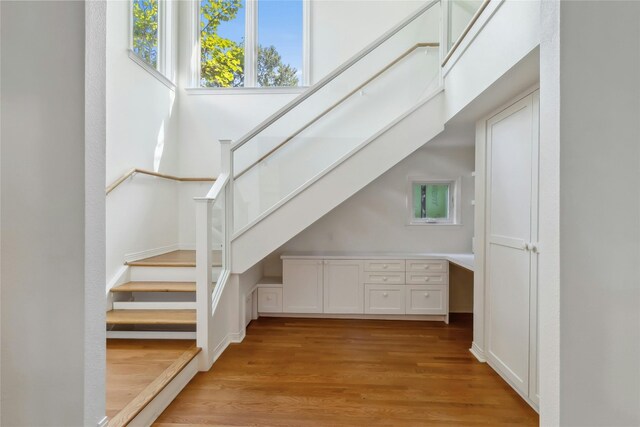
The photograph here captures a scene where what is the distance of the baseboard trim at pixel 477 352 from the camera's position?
8.90 ft

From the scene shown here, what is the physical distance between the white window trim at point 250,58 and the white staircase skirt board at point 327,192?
2009 millimetres

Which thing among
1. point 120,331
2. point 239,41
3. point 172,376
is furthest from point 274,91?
point 172,376

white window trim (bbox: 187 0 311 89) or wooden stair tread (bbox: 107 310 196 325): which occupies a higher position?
white window trim (bbox: 187 0 311 89)

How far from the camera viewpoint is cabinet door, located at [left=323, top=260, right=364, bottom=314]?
374cm

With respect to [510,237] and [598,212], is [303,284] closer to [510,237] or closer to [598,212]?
[510,237]

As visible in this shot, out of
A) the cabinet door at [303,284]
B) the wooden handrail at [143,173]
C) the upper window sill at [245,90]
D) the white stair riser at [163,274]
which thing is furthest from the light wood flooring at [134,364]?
the upper window sill at [245,90]

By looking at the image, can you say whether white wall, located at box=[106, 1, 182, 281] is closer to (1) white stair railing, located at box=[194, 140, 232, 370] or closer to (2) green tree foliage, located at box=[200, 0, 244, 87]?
Answer: (2) green tree foliage, located at box=[200, 0, 244, 87]

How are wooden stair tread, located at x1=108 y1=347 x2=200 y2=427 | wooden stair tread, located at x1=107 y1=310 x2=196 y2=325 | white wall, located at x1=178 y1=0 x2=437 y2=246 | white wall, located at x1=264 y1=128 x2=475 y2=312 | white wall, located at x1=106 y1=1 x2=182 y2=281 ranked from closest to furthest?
wooden stair tread, located at x1=108 y1=347 x2=200 y2=427 < wooden stair tread, located at x1=107 y1=310 x2=196 y2=325 < white wall, located at x1=106 y1=1 x2=182 y2=281 < white wall, located at x1=264 y1=128 x2=475 y2=312 < white wall, located at x1=178 y1=0 x2=437 y2=246

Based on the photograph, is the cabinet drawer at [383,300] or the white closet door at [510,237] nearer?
the white closet door at [510,237]

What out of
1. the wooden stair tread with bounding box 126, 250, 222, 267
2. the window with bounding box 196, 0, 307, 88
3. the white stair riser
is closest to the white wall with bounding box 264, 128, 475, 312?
the wooden stair tread with bounding box 126, 250, 222, 267

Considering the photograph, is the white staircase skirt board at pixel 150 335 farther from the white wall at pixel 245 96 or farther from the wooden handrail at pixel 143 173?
the white wall at pixel 245 96

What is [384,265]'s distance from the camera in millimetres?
3732

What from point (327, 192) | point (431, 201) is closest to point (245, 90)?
point (327, 192)

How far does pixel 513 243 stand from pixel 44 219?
8.58 ft
